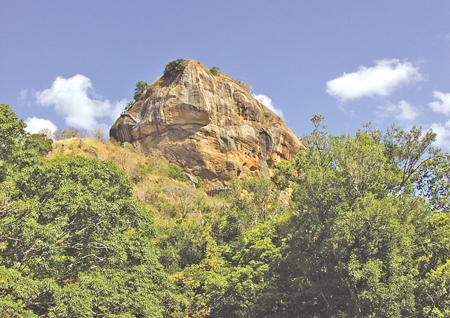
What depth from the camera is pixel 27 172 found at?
12125 millimetres

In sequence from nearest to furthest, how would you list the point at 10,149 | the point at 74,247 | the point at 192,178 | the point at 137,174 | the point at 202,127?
the point at 74,247, the point at 10,149, the point at 137,174, the point at 192,178, the point at 202,127

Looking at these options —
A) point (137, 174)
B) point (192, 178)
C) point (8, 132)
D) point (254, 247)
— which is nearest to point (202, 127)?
point (192, 178)

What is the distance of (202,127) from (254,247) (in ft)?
79.6

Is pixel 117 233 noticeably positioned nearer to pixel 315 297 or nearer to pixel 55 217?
pixel 55 217

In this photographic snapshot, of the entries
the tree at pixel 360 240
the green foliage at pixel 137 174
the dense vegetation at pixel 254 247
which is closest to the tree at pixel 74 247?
the dense vegetation at pixel 254 247

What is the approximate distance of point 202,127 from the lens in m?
41.2

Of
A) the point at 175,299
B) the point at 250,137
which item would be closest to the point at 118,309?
the point at 175,299

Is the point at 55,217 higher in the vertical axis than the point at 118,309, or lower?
higher

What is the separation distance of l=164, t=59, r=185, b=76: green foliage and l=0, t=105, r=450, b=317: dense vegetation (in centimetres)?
2871

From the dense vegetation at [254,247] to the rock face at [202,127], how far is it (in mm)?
22272

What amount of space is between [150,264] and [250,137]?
106 feet

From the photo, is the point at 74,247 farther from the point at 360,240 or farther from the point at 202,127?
the point at 202,127

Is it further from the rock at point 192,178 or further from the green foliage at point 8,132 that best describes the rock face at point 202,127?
the green foliage at point 8,132

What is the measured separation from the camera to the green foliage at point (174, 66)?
43572 millimetres
